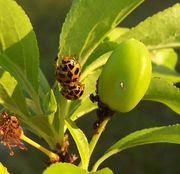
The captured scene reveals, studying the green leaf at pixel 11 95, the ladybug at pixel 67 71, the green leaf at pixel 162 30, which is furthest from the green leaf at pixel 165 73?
the green leaf at pixel 11 95

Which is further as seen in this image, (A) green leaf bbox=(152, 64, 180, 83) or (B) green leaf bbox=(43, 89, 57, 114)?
(A) green leaf bbox=(152, 64, 180, 83)

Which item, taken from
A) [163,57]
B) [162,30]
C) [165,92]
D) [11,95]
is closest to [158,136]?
[165,92]

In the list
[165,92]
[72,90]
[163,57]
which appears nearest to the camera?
[72,90]

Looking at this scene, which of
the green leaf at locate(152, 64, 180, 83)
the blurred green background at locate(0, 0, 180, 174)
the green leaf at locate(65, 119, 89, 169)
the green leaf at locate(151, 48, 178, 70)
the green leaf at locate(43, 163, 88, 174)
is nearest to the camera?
the green leaf at locate(43, 163, 88, 174)

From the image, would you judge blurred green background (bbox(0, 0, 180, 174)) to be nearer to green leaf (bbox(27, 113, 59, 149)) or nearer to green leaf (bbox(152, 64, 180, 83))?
green leaf (bbox(152, 64, 180, 83))

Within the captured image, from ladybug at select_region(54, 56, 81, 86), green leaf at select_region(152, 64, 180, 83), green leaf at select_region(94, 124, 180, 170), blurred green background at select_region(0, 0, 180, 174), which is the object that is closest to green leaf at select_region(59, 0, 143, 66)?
ladybug at select_region(54, 56, 81, 86)

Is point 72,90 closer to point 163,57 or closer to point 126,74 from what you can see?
point 126,74

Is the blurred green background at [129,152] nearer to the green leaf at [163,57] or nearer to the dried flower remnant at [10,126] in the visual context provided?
the green leaf at [163,57]

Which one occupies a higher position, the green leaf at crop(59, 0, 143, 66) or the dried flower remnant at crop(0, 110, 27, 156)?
the green leaf at crop(59, 0, 143, 66)
